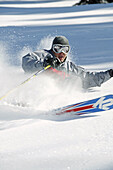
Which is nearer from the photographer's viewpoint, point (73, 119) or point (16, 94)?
point (73, 119)

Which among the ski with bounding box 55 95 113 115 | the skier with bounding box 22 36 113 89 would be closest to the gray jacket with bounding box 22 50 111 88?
the skier with bounding box 22 36 113 89

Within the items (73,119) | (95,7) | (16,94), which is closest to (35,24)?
(95,7)

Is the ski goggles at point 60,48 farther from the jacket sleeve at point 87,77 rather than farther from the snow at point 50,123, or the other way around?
the snow at point 50,123

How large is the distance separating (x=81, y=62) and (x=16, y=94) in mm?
2444

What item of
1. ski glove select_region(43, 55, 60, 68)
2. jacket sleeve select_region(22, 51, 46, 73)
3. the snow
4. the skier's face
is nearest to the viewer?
the snow

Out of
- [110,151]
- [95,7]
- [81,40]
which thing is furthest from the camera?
[95,7]

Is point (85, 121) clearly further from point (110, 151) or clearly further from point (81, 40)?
point (81, 40)

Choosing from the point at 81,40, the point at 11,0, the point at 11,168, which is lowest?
the point at 11,168

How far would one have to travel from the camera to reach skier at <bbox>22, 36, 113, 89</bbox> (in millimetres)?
4855

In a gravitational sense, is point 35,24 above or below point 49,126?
above

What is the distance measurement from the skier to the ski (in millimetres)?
828

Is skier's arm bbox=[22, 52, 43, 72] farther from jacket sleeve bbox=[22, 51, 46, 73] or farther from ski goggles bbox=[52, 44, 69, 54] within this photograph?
ski goggles bbox=[52, 44, 69, 54]

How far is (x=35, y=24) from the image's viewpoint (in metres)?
12.3

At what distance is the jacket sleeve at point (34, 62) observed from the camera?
4992 mm
